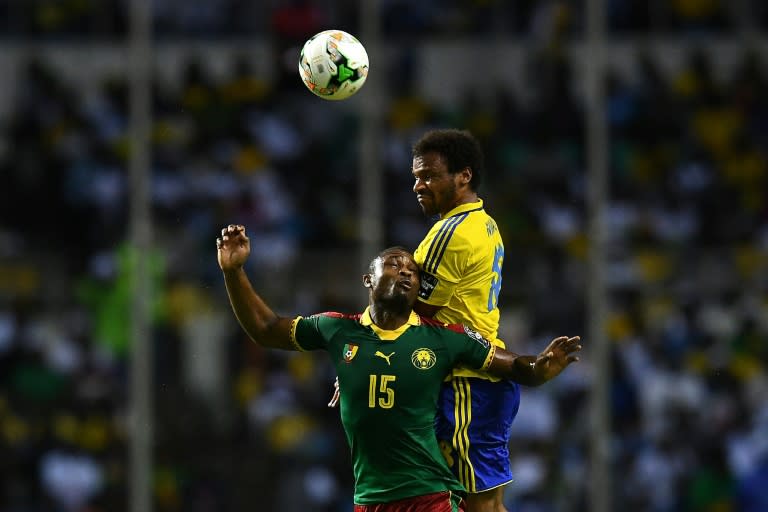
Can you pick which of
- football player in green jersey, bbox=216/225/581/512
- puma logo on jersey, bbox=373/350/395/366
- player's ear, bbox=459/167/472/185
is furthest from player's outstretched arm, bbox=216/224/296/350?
player's ear, bbox=459/167/472/185

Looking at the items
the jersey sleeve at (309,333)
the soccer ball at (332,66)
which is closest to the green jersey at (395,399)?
the jersey sleeve at (309,333)

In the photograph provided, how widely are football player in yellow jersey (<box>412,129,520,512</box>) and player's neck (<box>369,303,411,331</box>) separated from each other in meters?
0.20

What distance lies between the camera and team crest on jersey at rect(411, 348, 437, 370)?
6488 millimetres

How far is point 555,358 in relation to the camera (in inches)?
257

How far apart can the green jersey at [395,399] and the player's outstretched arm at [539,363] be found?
13 centimetres

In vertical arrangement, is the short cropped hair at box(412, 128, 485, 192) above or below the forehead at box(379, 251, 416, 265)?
above

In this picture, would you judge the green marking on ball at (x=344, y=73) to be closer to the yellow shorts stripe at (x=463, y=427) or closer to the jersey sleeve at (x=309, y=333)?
the jersey sleeve at (x=309, y=333)

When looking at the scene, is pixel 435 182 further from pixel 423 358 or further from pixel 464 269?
pixel 423 358

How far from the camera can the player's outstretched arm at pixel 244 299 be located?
22.0 ft

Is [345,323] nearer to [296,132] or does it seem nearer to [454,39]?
[296,132]

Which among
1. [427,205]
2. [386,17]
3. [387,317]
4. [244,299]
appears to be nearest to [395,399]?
[387,317]

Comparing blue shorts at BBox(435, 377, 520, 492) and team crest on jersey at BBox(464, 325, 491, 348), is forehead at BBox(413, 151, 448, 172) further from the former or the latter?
blue shorts at BBox(435, 377, 520, 492)

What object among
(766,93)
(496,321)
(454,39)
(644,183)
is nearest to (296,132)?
(454,39)

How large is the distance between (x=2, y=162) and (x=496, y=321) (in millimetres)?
8220
